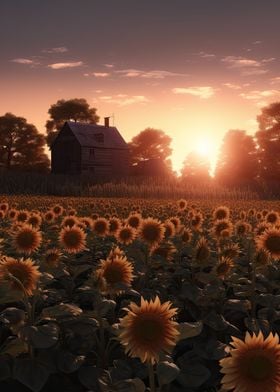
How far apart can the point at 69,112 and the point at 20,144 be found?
1188 centimetres

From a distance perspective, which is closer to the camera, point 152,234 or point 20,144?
point 152,234

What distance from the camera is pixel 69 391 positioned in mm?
3232

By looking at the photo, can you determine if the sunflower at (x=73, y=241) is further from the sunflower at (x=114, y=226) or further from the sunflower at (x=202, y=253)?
the sunflower at (x=202, y=253)

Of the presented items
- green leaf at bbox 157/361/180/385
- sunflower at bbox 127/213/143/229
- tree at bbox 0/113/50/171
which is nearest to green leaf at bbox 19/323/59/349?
green leaf at bbox 157/361/180/385

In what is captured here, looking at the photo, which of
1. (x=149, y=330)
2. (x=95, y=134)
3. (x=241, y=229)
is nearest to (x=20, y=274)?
(x=149, y=330)

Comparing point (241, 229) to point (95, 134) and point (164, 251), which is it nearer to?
point (164, 251)

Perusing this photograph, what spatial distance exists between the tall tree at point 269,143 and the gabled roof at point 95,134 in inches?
635

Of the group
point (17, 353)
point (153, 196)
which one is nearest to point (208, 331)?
point (17, 353)

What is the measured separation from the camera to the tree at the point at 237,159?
60781 mm

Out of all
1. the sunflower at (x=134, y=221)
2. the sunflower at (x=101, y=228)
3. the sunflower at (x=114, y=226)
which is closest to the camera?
the sunflower at (x=101, y=228)

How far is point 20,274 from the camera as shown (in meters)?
3.35

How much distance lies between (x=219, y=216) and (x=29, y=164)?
58993mm

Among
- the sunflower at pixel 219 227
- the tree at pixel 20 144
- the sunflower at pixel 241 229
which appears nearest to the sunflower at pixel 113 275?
the sunflower at pixel 219 227

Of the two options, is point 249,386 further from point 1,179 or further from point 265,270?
point 1,179
